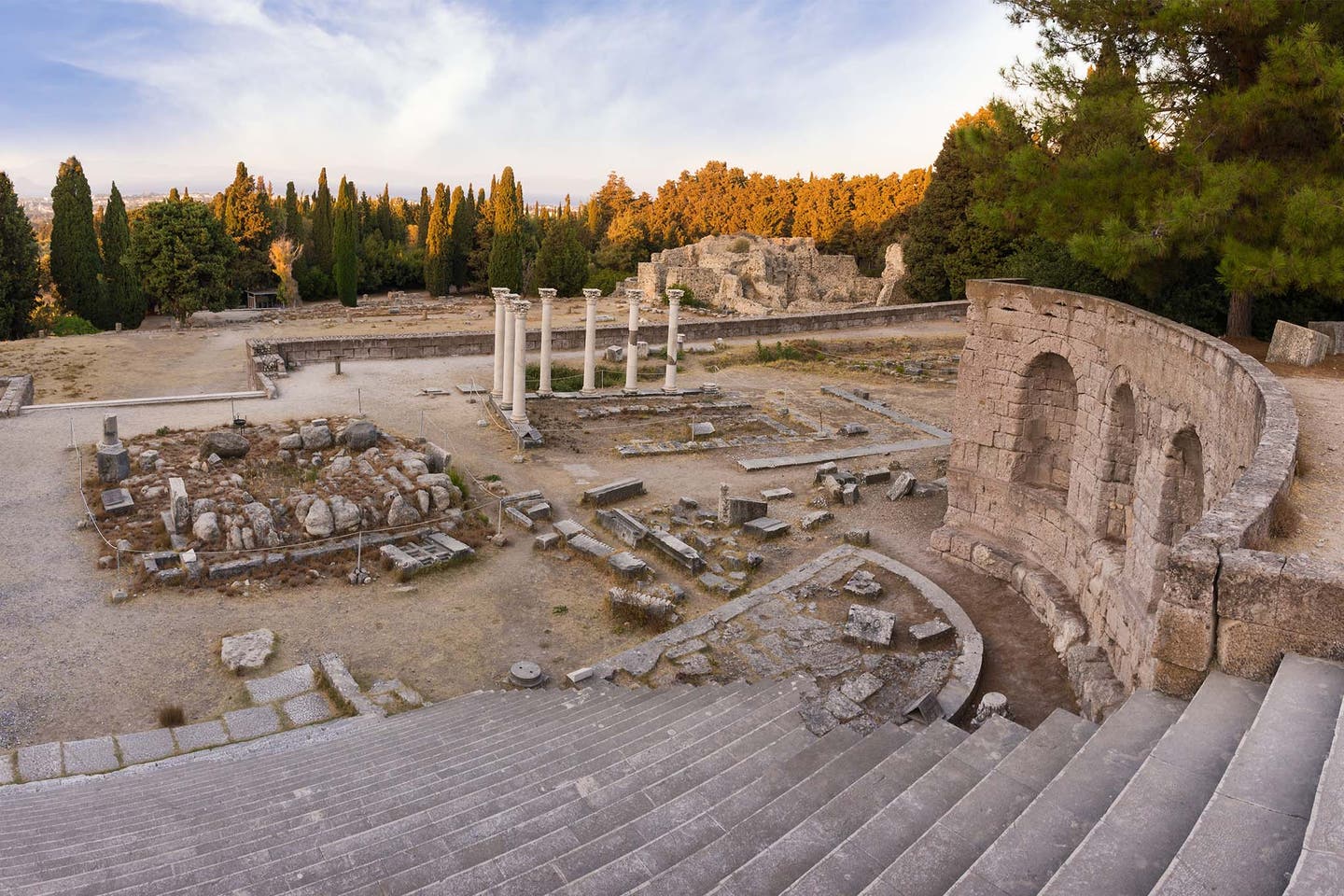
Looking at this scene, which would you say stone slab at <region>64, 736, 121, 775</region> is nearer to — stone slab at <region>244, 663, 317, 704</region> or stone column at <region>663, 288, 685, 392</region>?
stone slab at <region>244, 663, 317, 704</region>

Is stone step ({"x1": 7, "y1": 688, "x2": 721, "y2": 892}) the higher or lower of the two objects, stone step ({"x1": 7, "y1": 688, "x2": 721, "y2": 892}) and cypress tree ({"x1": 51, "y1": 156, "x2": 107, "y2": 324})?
the lower

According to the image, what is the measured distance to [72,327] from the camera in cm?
3447

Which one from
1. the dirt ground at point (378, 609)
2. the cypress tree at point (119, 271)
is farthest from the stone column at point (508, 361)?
the cypress tree at point (119, 271)

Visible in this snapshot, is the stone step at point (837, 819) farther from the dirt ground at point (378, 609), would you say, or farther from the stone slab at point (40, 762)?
the stone slab at point (40, 762)

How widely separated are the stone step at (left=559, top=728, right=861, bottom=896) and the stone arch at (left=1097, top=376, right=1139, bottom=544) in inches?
231

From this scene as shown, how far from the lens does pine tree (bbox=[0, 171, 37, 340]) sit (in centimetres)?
3262

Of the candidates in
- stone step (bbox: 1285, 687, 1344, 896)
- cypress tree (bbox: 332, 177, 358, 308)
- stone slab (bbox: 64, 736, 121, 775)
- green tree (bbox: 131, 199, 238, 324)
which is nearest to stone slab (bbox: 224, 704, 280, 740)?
stone slab (bbox: 64, 736, 121, 775)

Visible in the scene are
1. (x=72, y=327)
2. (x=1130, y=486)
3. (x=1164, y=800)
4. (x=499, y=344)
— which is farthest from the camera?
(x=72, y=327)

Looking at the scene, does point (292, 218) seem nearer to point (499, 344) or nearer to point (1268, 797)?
point (499, 344)

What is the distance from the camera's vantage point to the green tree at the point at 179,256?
3644 cm

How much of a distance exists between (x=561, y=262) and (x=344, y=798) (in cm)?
4266

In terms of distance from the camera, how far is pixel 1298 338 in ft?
35.5

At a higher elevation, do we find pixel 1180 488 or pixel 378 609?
Result: pixel 1180 488

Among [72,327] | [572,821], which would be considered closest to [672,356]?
[572,821]
